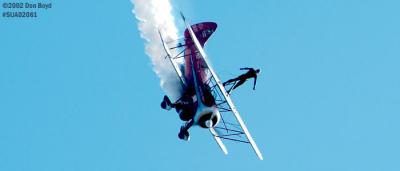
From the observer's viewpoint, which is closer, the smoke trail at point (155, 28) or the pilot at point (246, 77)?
the pilot at point (246, 77)

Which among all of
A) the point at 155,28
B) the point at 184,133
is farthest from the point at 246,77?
the point at 155,28

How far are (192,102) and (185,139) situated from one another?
234 centimetres

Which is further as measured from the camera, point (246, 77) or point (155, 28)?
point (155, 28)

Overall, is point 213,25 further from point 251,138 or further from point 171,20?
point 251,138

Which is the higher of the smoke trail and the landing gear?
the smoke trail

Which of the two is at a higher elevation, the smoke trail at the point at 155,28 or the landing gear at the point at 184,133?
the smoke trail at the point at 155,28

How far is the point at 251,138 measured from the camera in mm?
68062

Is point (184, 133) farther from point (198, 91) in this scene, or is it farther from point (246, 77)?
point (246, 77)

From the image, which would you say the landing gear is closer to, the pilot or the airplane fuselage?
the airplane fuselage

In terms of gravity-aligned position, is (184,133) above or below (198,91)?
below

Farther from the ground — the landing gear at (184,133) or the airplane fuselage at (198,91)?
the airplane fuselage at (198,91)

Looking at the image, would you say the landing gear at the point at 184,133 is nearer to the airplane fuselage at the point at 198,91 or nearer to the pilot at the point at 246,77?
the airplane fuselage at the point at 198,91

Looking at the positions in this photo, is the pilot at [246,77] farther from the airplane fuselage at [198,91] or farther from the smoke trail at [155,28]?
the smoke trail at [155,28]

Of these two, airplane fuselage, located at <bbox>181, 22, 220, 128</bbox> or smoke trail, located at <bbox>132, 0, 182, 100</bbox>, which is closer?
airplane fuselage, located at <bbox>181, 22, 220, 128</bbox>
